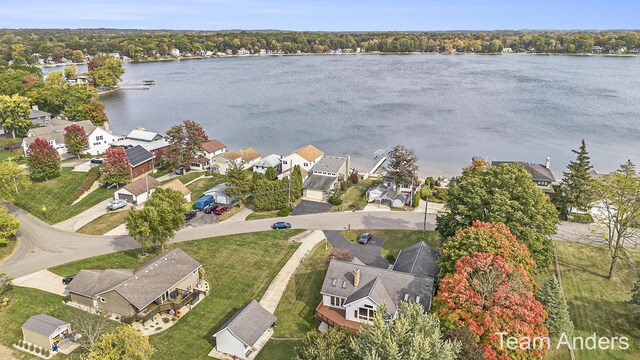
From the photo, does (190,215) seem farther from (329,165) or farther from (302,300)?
(302,300)

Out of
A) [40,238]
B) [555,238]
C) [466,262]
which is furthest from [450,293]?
[40,238]

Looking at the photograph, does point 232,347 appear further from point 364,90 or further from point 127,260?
point 364,90

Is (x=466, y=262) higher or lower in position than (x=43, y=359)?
higher

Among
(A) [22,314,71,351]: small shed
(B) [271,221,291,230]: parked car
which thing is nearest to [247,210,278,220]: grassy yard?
(B) [271,221,291,230]: parked car

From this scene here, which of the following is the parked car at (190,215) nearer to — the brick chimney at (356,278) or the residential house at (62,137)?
the brick chimney at (356,278)

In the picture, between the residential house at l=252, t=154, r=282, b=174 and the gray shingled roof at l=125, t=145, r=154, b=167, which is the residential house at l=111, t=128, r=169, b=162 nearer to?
the gray shingled roof at l=125, t=145, r=154, b=167

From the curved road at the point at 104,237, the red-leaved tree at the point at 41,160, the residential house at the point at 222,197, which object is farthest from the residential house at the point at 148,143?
the curved road at the point at 104,237
